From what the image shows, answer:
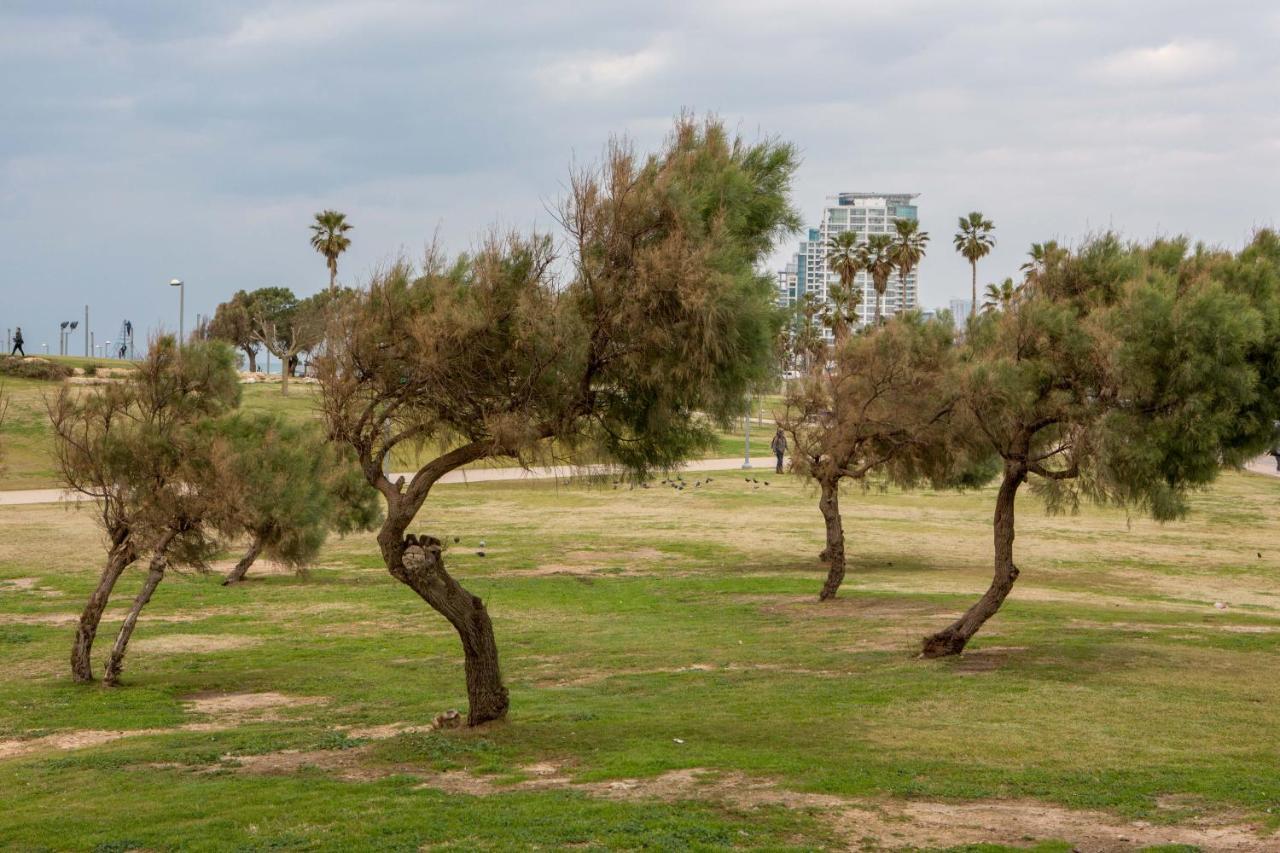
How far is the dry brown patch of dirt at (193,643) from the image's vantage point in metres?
28.7

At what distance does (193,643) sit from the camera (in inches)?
1161

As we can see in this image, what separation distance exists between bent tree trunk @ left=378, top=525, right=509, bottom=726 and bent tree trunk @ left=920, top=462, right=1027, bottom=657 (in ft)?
31.6

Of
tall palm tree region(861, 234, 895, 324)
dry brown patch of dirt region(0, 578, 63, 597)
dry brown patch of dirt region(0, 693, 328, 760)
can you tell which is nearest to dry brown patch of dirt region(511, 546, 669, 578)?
dry brown patch of dirt region(0, 578, 63, 597)

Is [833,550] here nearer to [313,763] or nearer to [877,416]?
[877,416]

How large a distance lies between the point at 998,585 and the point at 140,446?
15522mm

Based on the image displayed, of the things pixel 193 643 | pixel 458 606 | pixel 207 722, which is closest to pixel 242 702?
pixel 207 722

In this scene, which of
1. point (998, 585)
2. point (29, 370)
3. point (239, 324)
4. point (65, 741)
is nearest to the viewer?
point (65, 741)

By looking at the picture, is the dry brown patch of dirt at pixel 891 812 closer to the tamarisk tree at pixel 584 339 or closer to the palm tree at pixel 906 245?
the tamarisk tree at pixel 584 339

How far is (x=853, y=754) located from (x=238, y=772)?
7738mm

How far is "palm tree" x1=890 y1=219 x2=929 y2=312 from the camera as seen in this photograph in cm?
11138

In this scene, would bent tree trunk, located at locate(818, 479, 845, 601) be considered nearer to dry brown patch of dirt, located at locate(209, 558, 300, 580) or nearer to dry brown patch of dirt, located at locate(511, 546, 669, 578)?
dry brown patch of dirt, located at locate(511, 546, 669, 578)

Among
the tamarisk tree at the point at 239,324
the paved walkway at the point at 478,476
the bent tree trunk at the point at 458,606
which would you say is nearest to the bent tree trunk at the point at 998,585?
the bent tree trunk at the point at 458,606

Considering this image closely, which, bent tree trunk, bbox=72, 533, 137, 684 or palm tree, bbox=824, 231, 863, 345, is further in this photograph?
palm tree, bbox=824, 231, 863, 345

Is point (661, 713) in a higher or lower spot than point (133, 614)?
lower
